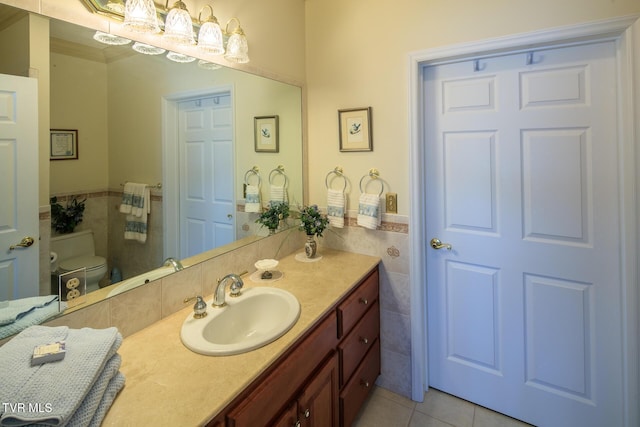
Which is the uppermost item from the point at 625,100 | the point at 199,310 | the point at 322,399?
the point at 625,100

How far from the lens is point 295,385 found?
114 cm

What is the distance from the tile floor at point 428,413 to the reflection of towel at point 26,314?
5.06 feet

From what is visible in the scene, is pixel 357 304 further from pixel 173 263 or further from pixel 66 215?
pixel 66 215

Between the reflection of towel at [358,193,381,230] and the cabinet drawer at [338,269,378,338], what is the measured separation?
284mm

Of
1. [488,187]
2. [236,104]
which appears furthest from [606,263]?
[236,104]

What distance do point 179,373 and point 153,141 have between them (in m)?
0.87

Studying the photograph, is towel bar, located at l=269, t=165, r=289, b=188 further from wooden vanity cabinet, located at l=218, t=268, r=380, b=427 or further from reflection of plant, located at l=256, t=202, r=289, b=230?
wooden vanity cabinet, located at l=218, t=268, r=380, b=427

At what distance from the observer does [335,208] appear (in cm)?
202

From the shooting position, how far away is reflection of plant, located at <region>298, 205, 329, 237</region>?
1.92 metres

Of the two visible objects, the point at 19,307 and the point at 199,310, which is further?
the point at 199,310

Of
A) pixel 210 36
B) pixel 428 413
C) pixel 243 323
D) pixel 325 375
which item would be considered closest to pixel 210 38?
pixel 210 36

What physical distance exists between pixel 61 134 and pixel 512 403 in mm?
2387

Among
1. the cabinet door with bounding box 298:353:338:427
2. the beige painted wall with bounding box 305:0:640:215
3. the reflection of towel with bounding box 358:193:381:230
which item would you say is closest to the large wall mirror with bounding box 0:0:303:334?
the beige painted wall with bounding box 305:0:640:215

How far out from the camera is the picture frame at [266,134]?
184 cm
